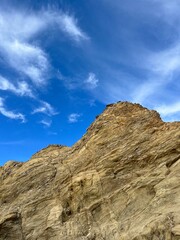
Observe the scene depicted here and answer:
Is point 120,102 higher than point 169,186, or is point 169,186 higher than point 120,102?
point 120,102

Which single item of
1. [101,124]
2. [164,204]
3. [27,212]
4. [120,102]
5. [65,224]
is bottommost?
[164,204]

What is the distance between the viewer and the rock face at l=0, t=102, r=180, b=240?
3247cm

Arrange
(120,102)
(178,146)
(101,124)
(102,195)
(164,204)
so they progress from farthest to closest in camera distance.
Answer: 1. (120,102)
2. (101,124)
3. (102,195)
4. (178,146)
5. (164,204)

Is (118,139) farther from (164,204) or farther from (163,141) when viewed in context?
(164,204)

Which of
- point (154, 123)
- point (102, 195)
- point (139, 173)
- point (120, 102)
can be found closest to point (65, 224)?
point (102, 195)

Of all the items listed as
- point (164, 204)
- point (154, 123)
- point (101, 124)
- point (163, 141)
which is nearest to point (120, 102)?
point (101, 124)

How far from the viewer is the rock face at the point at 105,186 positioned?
32469 millimetres

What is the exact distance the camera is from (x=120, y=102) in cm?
5003

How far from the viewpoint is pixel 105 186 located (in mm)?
38781

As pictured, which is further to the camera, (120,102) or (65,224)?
(120,102)

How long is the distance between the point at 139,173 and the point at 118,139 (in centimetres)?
646

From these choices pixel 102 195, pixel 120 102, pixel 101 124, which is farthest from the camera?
pixel 120 102

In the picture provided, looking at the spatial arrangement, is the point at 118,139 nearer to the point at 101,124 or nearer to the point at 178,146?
the point at 101,124

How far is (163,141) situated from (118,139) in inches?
245
